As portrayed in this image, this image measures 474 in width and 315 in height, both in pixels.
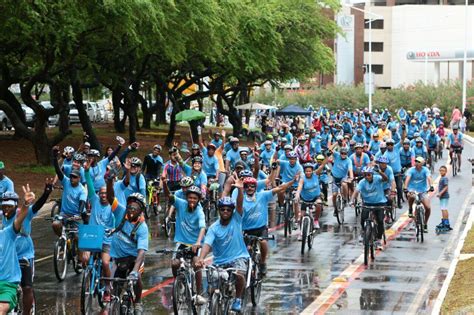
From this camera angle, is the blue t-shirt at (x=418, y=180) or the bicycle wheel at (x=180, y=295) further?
the blue t-shirt at (x=418, y=180)

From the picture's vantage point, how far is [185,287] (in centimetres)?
1355

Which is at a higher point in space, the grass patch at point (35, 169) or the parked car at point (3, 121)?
the parked car at point (3, 121)

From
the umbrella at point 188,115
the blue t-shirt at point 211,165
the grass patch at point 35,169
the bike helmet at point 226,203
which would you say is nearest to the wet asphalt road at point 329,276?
the bike helmet at point 226,203

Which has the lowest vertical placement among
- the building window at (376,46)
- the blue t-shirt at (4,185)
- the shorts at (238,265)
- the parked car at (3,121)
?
the shorts at (238,265)

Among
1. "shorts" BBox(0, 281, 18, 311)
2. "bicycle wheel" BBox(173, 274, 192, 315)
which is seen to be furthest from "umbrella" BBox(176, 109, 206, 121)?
"shorts" BBox(0, 281, 18, 311)

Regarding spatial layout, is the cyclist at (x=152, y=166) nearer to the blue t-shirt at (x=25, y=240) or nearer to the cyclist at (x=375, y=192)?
the cyclist at (x=375, y=192)

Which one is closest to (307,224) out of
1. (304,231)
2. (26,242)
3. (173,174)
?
(304,231)

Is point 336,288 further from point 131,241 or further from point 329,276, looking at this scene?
point 131,241

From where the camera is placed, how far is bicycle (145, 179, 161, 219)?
2545 centimetres

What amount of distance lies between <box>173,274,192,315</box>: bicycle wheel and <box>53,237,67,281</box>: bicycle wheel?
3.60m

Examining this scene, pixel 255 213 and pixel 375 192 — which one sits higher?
pixel 255 213

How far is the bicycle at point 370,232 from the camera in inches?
739

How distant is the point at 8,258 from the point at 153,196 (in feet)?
50.5

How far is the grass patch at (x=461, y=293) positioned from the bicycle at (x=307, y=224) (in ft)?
10.2
